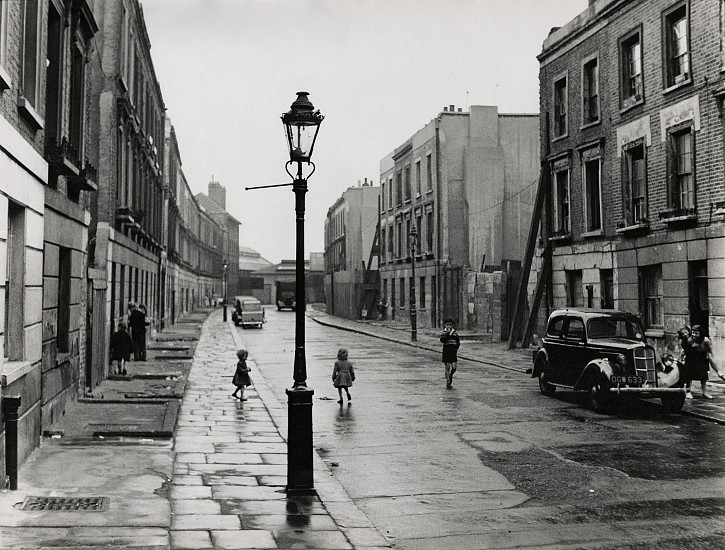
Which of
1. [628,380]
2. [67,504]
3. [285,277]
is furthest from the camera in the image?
[285,277]

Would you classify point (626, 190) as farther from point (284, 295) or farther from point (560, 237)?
point (284, 295)

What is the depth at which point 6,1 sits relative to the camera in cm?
826

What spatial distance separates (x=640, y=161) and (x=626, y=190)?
35.4 inches

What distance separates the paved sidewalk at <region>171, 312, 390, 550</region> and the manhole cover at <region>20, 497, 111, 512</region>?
2.24 ft

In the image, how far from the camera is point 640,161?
2228 centimetres

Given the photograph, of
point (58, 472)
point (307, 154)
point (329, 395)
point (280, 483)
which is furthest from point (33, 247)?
point (329, 395)

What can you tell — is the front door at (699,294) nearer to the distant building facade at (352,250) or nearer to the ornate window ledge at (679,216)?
the ornate window ledge at (679,216)

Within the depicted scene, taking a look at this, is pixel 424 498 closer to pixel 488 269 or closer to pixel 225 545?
pixel 225 545

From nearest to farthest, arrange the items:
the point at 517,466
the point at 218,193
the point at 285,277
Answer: the point at 517,466 < the point at 285,277 < the point at 218,193

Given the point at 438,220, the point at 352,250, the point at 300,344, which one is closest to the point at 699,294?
the point at 300,344

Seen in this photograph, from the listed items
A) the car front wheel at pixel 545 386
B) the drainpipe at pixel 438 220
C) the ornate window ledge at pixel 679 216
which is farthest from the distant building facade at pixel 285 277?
the car front wheel at pixel 545 386

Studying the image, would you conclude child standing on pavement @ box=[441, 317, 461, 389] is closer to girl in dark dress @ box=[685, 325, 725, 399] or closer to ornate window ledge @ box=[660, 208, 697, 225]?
girl in dark dress @ box=[685, 325, 725, 399]

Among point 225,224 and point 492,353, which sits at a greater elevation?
point 225,224

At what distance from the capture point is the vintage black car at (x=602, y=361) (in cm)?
1406
